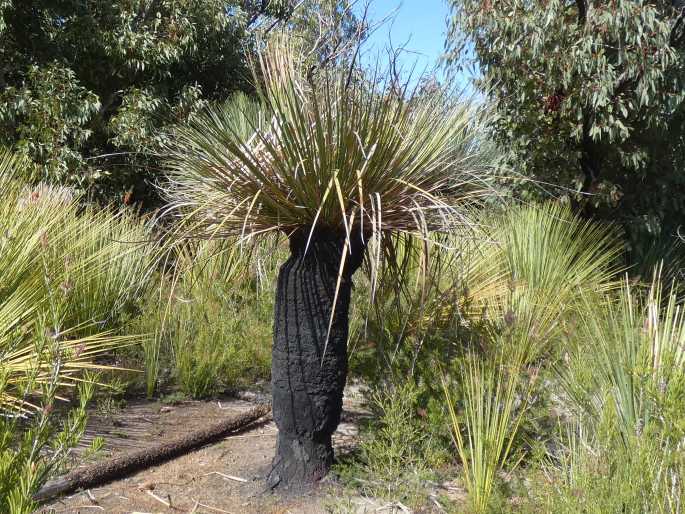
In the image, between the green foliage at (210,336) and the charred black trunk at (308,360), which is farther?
the green foliage at (210,336)

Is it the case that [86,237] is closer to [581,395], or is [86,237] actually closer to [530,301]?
[530,301]

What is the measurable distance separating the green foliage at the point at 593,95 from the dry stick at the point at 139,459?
3.45 metres

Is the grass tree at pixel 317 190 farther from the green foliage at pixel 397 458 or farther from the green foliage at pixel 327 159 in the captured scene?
the green foliage at pixel 397 458

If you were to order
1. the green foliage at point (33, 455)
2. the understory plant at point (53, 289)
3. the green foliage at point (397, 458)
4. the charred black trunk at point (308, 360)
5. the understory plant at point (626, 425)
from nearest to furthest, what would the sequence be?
the green foliage at point (33, 455), the understory plant at point (626, 425), the green foliage at point (397, 458), the charred black trunk at point (308, 360), the understory plant at point (53, 289)

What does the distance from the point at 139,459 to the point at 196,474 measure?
11.5 inches

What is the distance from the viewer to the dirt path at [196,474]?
3.19 meters

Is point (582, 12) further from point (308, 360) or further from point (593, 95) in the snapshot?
point (308, 360)

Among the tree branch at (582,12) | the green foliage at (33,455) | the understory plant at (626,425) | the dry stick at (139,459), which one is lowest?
the dry stick at (139,459)

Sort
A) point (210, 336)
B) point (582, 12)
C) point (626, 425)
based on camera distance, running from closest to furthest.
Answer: point (626, 425) < point (210, 336) < point (582, 12)

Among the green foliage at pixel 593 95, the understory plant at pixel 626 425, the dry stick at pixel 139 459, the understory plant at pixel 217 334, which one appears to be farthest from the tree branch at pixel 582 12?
the dry stick at pixel 139 459

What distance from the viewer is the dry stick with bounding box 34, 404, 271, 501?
3263 millimetres

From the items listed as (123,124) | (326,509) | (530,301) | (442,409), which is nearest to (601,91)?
(530,301)

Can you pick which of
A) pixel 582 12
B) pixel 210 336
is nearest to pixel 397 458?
pixel 210 336

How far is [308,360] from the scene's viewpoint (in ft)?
10.9
